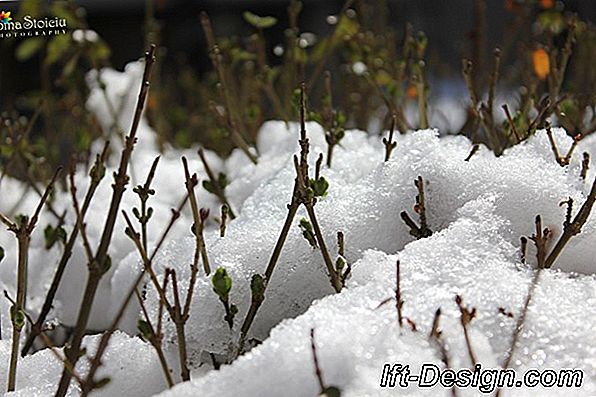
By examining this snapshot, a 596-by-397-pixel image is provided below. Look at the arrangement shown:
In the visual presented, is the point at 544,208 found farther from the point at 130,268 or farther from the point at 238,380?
the point at 130,268

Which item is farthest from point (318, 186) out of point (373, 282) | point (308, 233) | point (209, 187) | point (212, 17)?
point (212, 17)

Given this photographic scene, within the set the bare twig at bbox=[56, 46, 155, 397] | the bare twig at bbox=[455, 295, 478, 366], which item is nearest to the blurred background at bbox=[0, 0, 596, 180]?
the bare twig at bbox=[455, 295, 478, 366]

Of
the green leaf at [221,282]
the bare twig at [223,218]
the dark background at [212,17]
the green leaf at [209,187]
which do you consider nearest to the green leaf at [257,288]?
the green leaf at [221,282]

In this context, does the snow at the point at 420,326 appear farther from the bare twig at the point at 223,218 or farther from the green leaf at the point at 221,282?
the bare twig at the point at 223,218

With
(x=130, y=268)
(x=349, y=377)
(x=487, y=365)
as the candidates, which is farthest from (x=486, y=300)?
(x=130, y=268)

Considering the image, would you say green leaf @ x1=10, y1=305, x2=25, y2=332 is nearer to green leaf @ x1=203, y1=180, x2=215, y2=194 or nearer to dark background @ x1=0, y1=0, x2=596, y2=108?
green leaf @ x1=203, y1=180, x2=215, y2=194

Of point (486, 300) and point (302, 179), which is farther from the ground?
point (302, 179)

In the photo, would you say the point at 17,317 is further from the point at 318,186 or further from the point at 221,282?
the point at 318,186
